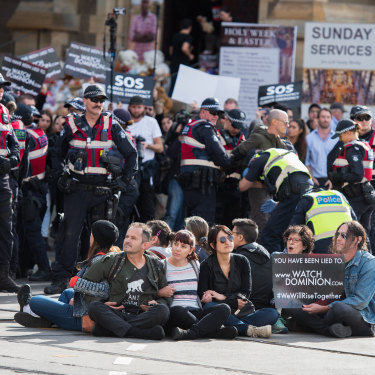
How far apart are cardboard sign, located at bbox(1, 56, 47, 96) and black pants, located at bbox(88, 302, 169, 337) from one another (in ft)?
20.7

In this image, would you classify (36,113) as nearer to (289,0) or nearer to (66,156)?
(66,156)

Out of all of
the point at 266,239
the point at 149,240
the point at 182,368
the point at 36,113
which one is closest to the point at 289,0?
the point at 36,113

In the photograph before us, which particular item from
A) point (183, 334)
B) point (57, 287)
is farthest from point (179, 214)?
point (183, 334)

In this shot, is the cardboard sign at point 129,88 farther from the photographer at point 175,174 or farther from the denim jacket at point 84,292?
the denim jacket at point 84,292

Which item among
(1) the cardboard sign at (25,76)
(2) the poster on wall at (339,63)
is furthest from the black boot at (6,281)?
(2) the poster on wall at (339,63)

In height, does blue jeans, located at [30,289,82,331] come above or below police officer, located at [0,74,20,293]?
below

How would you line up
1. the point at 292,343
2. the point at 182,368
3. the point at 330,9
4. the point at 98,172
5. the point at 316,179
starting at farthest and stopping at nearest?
the point at 330,9
the point at 316,179
the point at 98,172
the point at 292,343
the point at 182,368

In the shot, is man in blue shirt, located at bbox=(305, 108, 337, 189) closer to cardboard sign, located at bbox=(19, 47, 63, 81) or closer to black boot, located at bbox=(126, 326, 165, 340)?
cardboard sign, located at bbox=(19, 47, 63, 81)

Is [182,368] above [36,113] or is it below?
below

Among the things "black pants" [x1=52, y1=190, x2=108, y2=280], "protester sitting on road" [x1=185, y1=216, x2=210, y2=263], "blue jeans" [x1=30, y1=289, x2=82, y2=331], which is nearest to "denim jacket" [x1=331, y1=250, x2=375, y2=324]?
"protester sitting on road" [x1=185, y1=216, x2=210, y2=263]

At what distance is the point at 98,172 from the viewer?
38.9ft

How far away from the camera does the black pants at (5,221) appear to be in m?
11.8

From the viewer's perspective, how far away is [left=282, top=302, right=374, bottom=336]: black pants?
9766 mm

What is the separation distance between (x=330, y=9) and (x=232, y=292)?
10.8 metres
